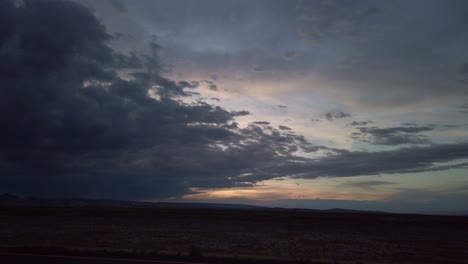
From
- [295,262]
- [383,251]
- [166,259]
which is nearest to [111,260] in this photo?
[166,259]

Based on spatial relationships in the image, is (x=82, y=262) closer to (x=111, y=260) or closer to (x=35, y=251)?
(x=111, y=260)

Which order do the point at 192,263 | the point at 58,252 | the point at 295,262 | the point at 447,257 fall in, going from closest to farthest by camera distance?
the point at 192,263
the point at 295,262
the point at 58,252
the point at 447,257

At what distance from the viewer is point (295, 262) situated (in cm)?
1625

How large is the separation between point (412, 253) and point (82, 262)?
23.3 metres

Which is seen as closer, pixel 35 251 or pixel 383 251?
pixel 35 251

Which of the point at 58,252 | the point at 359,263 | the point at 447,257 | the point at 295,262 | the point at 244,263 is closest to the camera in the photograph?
the point at 244,263

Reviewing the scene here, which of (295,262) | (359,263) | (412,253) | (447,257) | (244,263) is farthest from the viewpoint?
(412,253)

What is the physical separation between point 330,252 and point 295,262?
394 inches

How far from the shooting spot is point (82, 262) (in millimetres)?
14453

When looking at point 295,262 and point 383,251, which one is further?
point 383,251

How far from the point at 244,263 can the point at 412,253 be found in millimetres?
17343

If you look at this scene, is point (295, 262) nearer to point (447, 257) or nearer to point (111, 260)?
point (111, 260)

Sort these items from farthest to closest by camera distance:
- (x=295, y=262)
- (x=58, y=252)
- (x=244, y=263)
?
(x=58, y=252)
(x=295, y=262)
(x=244, y=263)

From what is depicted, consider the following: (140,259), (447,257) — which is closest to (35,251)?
(140,259)
